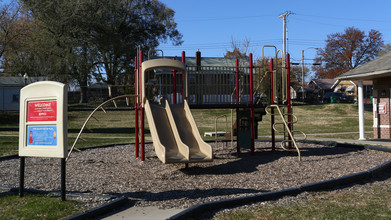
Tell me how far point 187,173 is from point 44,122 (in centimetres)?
360

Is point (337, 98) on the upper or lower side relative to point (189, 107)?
upper

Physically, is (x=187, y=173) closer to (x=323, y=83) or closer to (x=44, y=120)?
(x=44, y=120)

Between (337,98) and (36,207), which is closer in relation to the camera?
(36,207)

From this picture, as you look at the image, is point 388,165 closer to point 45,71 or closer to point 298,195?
point 298,195

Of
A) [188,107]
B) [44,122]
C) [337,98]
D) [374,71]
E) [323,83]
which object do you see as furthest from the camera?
[323,83]

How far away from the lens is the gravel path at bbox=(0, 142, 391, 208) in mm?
6516

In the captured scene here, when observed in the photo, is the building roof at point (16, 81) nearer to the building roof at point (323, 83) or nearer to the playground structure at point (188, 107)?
the playground structure at point (188, 107)

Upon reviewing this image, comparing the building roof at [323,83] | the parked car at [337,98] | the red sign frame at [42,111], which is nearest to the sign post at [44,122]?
the red sign frame at [42,111]

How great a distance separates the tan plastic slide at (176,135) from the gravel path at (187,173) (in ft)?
1.38

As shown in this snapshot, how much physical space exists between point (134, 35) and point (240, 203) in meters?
41.2

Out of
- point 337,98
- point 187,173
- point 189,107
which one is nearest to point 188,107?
point 189,107

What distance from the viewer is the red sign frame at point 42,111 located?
5898 mm

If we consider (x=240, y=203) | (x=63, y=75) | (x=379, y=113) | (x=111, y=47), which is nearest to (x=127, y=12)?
(x=111, y=47)

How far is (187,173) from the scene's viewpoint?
8.52 m
